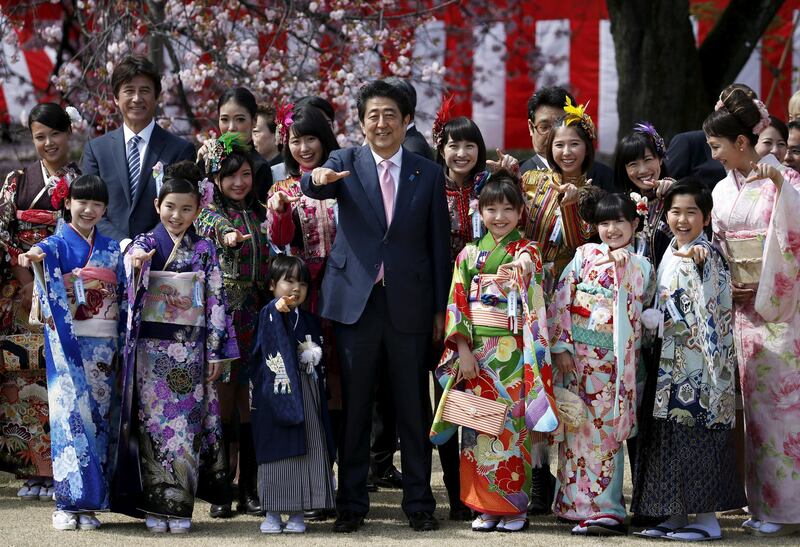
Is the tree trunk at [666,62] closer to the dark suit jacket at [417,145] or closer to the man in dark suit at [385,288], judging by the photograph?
the dark suit jacket at [417,145]

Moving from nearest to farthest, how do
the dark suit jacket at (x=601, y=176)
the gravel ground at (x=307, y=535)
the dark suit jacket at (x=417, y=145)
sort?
the gravel ground at (x=307, y=535), the dark suit jacket at (x=601, y=176), the dark suit jacket at (x=417, y=145)

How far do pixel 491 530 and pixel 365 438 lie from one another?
0.74 meters

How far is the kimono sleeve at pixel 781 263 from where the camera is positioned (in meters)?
5.38

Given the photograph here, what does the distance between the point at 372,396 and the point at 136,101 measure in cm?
214

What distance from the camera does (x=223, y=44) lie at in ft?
32.2

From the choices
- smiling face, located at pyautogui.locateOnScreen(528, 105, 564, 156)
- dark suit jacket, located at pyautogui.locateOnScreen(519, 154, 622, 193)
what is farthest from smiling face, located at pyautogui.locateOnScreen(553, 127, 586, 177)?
smiling face, located at pyautogui.locateOnScreen(528, 105, 564, 156)

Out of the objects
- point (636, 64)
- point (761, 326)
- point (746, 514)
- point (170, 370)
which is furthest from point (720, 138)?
point (636, 64)

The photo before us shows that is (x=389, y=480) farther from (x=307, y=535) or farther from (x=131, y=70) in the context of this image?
(x=131, y=70)

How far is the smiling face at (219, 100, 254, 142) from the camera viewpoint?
21.8 ft

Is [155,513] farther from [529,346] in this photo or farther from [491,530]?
[529,346]

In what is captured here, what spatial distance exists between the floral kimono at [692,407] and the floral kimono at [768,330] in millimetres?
178

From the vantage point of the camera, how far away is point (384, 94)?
17.9 ft

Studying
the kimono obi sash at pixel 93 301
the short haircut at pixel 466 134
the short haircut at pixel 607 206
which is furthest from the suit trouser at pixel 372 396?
the kimono obi sash at pixel 93 301

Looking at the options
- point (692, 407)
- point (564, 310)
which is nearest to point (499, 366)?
point (564, 310)
